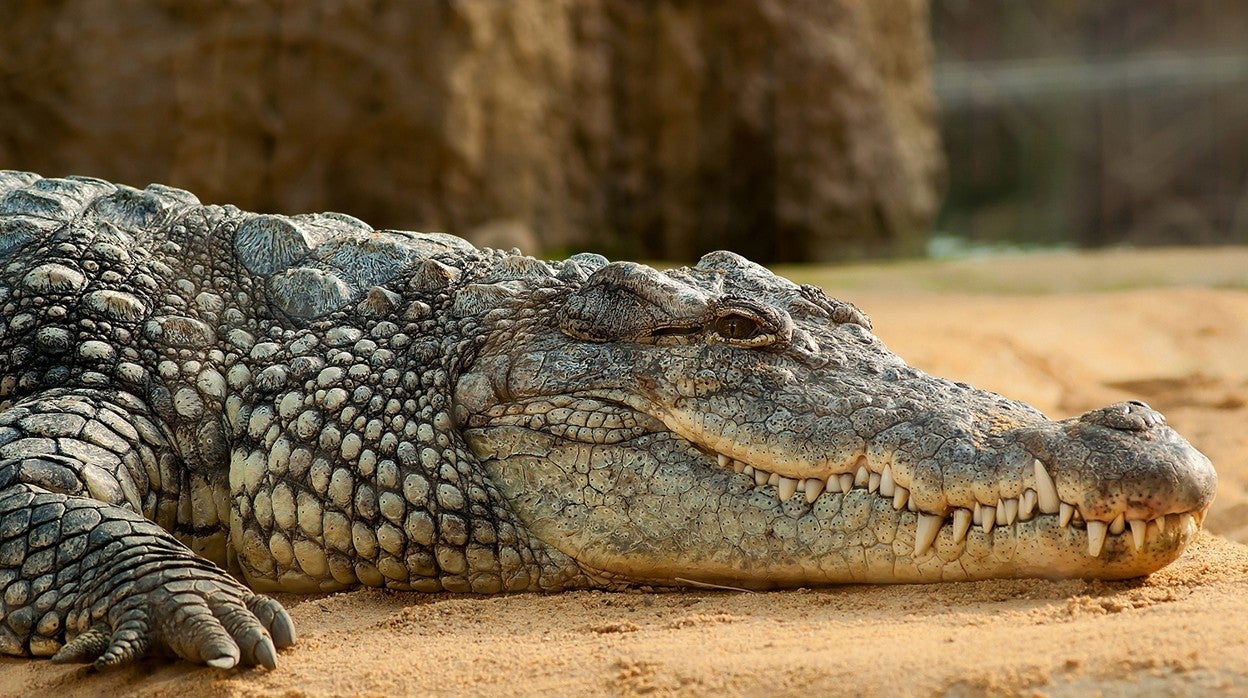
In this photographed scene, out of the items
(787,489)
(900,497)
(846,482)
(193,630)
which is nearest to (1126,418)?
(900,497)

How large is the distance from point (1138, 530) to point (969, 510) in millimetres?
339

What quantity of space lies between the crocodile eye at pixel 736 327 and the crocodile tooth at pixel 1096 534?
35.4 inches

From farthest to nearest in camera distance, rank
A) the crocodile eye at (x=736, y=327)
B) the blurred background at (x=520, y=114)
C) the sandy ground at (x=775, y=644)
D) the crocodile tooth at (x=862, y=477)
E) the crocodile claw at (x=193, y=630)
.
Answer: the blurred background at (x=520, y=114) → the crocodile eye at (x=736, y=327) → the crocodile tooth at (x=862, y=477) → the crocodile claw at (x=193, y=630) → the sandy ground at (x=775, y=644)

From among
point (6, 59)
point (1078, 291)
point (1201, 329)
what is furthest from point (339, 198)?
point (1201, 329)

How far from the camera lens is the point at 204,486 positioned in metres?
3.32

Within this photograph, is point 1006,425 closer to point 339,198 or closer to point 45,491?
point 45,491

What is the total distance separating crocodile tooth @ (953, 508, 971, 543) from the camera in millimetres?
2775

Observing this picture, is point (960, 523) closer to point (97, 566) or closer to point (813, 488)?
point (813, 488)

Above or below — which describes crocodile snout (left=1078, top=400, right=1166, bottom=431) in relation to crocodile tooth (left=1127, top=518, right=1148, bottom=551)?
above

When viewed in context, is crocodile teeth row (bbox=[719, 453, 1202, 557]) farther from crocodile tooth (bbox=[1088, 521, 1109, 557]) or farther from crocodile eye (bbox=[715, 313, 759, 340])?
crocodile eye (bbox=[715, 313, 759, 340])

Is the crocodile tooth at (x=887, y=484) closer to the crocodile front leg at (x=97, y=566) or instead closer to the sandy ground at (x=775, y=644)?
the sandy ground at (x=775, y=644)

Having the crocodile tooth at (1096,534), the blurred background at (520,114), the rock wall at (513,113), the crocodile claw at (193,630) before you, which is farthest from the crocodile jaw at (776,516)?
the rock wall at (513,113)

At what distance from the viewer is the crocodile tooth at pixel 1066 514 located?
8.78 feet

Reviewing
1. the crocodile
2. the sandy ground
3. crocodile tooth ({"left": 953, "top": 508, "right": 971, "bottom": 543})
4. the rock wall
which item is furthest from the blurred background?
crocodile tooth ({"left": 953, "top": 508, "right": 971, "bottom": 543})
